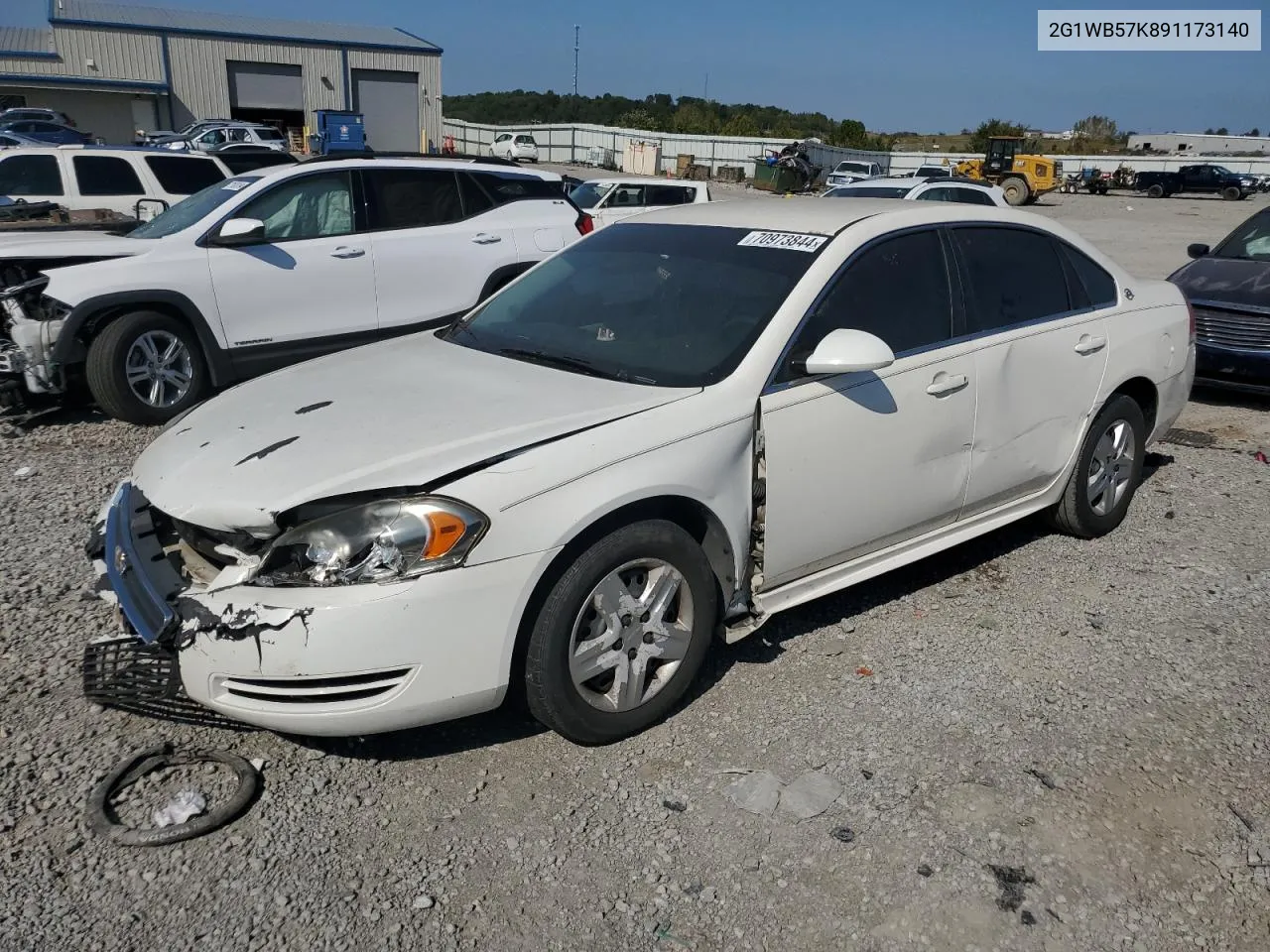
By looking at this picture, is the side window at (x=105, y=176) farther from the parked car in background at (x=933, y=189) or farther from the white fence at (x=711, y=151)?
the white fence at (x=711, y=151)

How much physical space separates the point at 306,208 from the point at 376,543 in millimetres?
5479

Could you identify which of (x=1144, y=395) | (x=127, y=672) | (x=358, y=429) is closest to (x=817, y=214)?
(x=358, y=429)

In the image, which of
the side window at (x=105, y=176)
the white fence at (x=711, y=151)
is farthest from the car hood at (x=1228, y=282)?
the white fence at (x=711, y=151)

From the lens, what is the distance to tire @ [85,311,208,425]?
662 cm

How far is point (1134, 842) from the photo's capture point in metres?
2.90

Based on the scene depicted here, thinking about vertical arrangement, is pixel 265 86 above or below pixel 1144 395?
above

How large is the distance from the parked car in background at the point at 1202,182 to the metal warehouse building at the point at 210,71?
35148 millimetres

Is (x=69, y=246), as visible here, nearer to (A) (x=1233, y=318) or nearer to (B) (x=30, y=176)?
(B) (x=30, y=176)

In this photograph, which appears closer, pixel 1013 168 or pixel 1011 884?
pixel 1011 884

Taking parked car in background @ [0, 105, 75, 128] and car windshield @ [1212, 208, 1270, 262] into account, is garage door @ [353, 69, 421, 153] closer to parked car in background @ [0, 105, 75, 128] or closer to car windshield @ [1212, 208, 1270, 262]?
parked car in background @ [0, 105, 75, 128]

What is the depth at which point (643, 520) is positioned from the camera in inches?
127

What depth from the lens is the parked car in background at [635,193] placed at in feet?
54.8

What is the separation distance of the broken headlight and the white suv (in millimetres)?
4585

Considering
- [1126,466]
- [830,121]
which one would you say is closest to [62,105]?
[1126,466]
